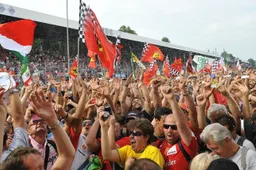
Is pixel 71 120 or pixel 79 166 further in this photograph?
pixel 71 120

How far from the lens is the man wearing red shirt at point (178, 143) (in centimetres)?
Answer: 318

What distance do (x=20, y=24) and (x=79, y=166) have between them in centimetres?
399

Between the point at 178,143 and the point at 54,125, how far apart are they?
4.43 ft

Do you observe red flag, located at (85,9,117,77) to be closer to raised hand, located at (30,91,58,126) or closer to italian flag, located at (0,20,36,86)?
italian flag, located at (0,20,36,86)

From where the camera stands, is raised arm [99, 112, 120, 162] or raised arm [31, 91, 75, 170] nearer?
raised arm [31, 91, 75, 170]

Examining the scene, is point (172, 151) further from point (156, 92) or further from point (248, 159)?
point (156, 92)

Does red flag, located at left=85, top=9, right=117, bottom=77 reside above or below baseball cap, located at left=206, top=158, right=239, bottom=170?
above

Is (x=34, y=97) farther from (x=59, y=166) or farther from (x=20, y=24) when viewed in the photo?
(x=20, y=24)

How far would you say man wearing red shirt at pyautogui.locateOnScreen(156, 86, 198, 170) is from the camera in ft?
10.4

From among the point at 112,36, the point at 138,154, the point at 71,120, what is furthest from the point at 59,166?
the point at 112,36

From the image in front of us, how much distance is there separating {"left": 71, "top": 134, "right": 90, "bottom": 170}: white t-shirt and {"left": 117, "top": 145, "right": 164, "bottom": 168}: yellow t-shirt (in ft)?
1.28

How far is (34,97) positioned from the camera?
2.41 metres

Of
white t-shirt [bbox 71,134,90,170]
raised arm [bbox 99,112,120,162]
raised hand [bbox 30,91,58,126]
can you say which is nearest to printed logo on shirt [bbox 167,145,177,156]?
raised arm [bbox 99,112,120,162]

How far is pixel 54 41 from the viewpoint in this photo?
24250mm
